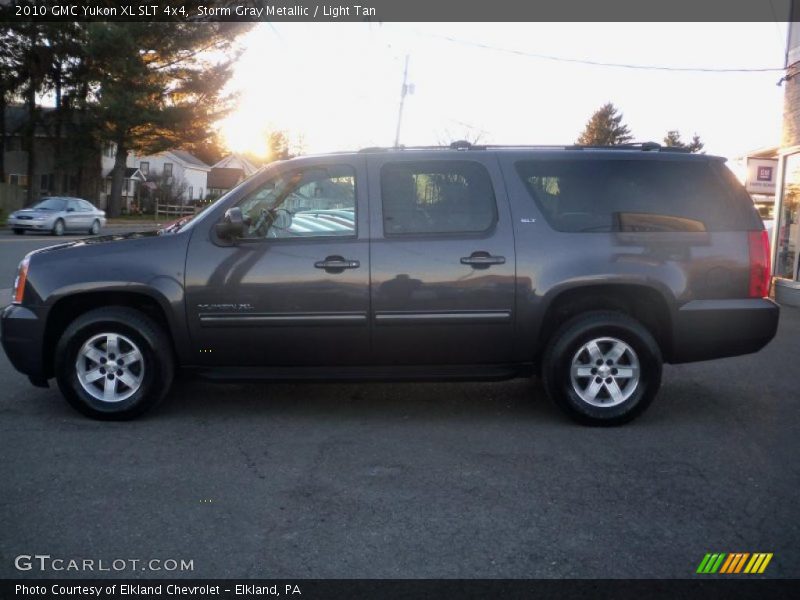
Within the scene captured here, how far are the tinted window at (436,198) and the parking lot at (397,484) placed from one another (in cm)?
139

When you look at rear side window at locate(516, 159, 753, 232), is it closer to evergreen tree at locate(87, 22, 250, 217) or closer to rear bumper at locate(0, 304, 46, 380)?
rear bumper at locate(0, 304, 46, 380)

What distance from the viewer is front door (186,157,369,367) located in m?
5.63

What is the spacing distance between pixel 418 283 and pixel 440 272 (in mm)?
170

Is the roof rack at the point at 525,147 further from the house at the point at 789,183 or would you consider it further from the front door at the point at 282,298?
the house at the point at 789,183

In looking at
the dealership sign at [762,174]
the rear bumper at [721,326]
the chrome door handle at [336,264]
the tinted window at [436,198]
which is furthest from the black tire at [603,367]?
the dealership sign at [762,174]

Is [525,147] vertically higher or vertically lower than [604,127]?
lower

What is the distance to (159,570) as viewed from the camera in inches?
135

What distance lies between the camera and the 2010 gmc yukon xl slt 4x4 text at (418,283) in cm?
564

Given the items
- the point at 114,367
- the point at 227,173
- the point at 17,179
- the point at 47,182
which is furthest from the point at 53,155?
the point at 114,367

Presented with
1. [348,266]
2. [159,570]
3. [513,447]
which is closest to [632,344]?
[513,447]

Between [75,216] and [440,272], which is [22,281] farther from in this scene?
[75,216]

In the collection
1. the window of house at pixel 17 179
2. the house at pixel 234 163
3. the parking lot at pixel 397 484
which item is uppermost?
the house at pixel 234 163

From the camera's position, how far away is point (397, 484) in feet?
14.8
